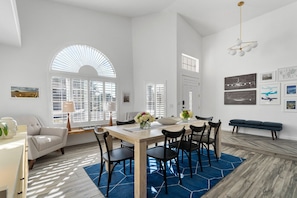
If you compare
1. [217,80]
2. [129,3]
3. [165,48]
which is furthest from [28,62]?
[217,80]

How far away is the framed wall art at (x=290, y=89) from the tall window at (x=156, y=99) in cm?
358

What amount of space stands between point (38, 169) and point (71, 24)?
381 cm

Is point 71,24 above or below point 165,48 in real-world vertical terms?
above

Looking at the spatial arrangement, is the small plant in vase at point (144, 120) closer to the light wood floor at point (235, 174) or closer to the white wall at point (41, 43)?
the light wood floor at point (235, 174)

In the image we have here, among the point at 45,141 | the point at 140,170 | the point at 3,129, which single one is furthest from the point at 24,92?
the point at 140,170

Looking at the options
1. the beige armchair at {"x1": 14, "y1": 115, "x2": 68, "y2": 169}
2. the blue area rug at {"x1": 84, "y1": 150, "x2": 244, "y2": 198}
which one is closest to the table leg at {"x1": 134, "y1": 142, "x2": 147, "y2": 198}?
the blue area rug at {"x1": 84, "y1": 150, "x2": 244, "y2": 198}

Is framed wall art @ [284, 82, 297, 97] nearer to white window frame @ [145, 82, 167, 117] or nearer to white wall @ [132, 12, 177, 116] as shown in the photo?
white wall @ [132, 12, 177, 116]

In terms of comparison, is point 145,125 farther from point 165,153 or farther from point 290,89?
point 290,89

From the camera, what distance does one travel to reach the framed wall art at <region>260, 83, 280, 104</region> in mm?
4512

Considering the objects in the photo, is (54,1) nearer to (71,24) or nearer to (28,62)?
(71,24)

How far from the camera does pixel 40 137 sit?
318 cm

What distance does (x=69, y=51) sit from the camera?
4324mm

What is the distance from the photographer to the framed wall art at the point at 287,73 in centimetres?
423

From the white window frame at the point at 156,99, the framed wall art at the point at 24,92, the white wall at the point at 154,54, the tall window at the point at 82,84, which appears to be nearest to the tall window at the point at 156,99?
the white window frame at the point at 156,99
